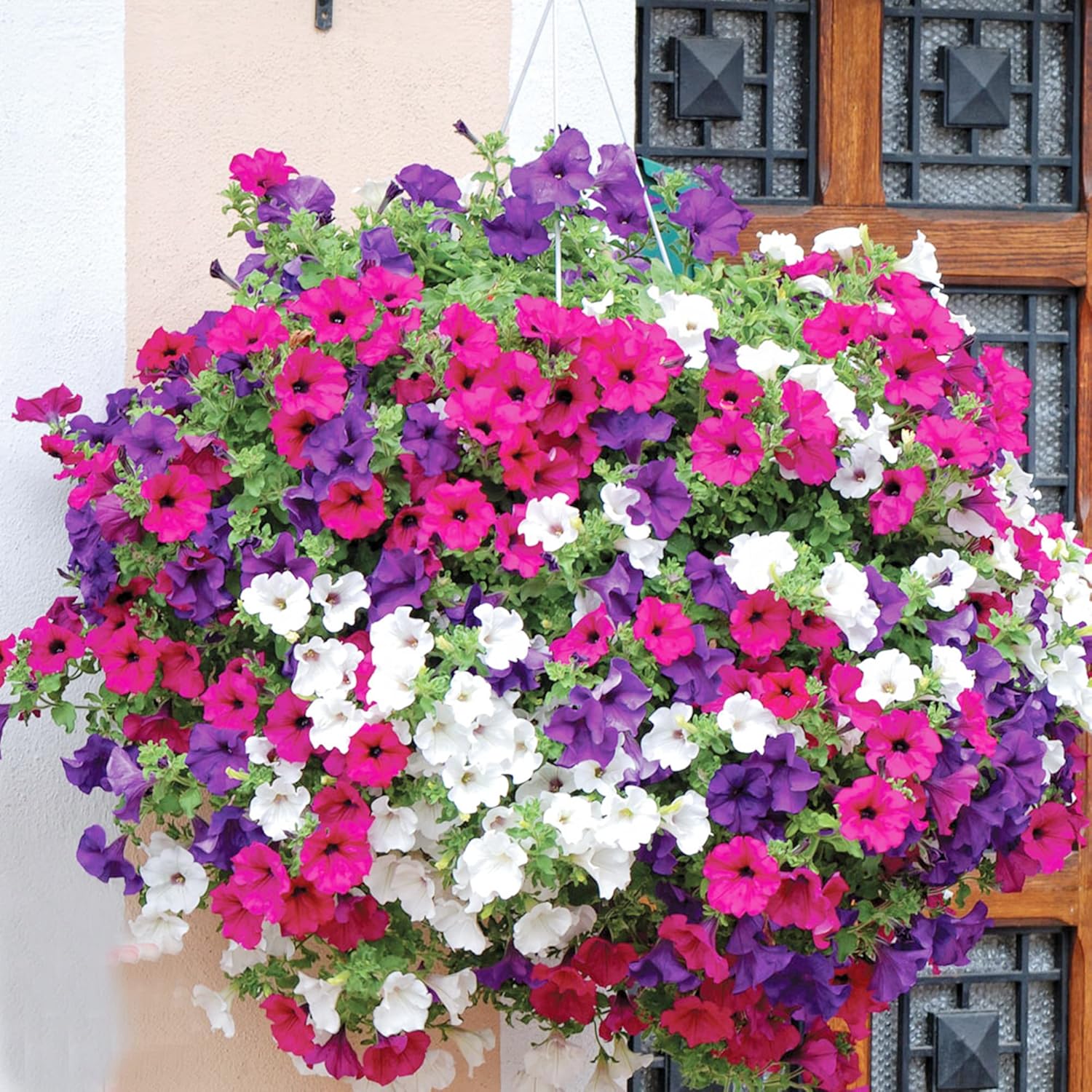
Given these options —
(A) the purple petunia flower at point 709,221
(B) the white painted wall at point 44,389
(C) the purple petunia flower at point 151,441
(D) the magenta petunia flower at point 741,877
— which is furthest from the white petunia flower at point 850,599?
(B) the white painted wall at point 44,389

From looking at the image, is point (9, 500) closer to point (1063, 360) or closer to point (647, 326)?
point (647, 326)

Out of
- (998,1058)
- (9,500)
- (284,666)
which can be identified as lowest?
(998,1058)

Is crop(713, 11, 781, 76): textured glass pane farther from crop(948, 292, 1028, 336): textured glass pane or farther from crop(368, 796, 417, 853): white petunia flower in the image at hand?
crop(368, 796, 417, 853): white petunia flower

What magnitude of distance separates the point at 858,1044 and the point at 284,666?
119 centimetres

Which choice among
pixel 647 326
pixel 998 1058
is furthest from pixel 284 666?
pixel 998 1058

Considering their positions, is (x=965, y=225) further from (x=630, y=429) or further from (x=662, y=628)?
(x=662, y=628)

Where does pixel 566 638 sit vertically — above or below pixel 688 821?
above

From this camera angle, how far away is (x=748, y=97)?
217cm

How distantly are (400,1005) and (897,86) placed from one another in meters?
1.52

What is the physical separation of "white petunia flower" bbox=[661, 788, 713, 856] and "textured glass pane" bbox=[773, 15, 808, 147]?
1173 mm

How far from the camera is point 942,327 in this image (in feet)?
4.79

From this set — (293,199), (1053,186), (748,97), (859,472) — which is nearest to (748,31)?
(748,97)

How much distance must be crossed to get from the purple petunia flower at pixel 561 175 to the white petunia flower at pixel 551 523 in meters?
0.31

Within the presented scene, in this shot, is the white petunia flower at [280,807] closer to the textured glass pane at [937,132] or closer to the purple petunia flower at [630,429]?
the purple petunia flower at [630,429]
